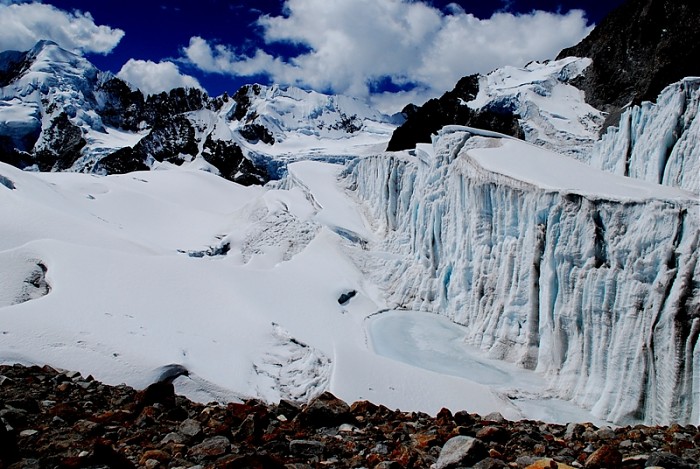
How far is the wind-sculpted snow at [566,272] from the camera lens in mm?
10062

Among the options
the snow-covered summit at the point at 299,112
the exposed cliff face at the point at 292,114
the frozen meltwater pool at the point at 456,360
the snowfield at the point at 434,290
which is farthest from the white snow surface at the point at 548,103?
the snow-covered summit at the point at 299,112

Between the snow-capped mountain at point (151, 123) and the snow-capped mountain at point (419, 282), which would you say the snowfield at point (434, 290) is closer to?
the snow-capped mountain at point (419, 282)

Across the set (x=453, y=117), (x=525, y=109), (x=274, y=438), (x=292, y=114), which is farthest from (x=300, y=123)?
(x=274, y=438)

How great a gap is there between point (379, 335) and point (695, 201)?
10026mm

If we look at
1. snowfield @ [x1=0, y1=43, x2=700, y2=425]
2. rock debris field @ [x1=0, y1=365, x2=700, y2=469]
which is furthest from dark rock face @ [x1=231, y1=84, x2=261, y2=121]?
rock debris field @ [x1=0, y1=365, x2=700, y2=469]

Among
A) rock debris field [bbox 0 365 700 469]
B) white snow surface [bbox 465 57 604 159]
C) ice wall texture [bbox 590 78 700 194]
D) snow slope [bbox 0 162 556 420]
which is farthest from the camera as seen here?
white snow surface [bbox 465 57 604 159]

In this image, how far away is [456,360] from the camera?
14734 millimetres

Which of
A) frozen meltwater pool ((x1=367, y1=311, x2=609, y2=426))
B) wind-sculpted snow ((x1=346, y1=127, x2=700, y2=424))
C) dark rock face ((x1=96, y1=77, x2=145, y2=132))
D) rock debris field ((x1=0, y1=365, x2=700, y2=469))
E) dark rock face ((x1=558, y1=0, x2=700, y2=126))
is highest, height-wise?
dark rock face ((x1=96, y1=77, x2=145, y2=132))

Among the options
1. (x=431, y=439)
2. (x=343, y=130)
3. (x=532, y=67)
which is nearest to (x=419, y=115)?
(x=532, y=67)

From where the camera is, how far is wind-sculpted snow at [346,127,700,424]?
33.0ft

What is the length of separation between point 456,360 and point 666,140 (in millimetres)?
14051

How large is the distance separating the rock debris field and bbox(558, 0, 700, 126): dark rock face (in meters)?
35.8

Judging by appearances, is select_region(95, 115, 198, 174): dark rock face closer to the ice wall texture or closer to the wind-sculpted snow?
the wind-sculpted snow

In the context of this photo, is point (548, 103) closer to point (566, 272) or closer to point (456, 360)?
point (566, 272)
